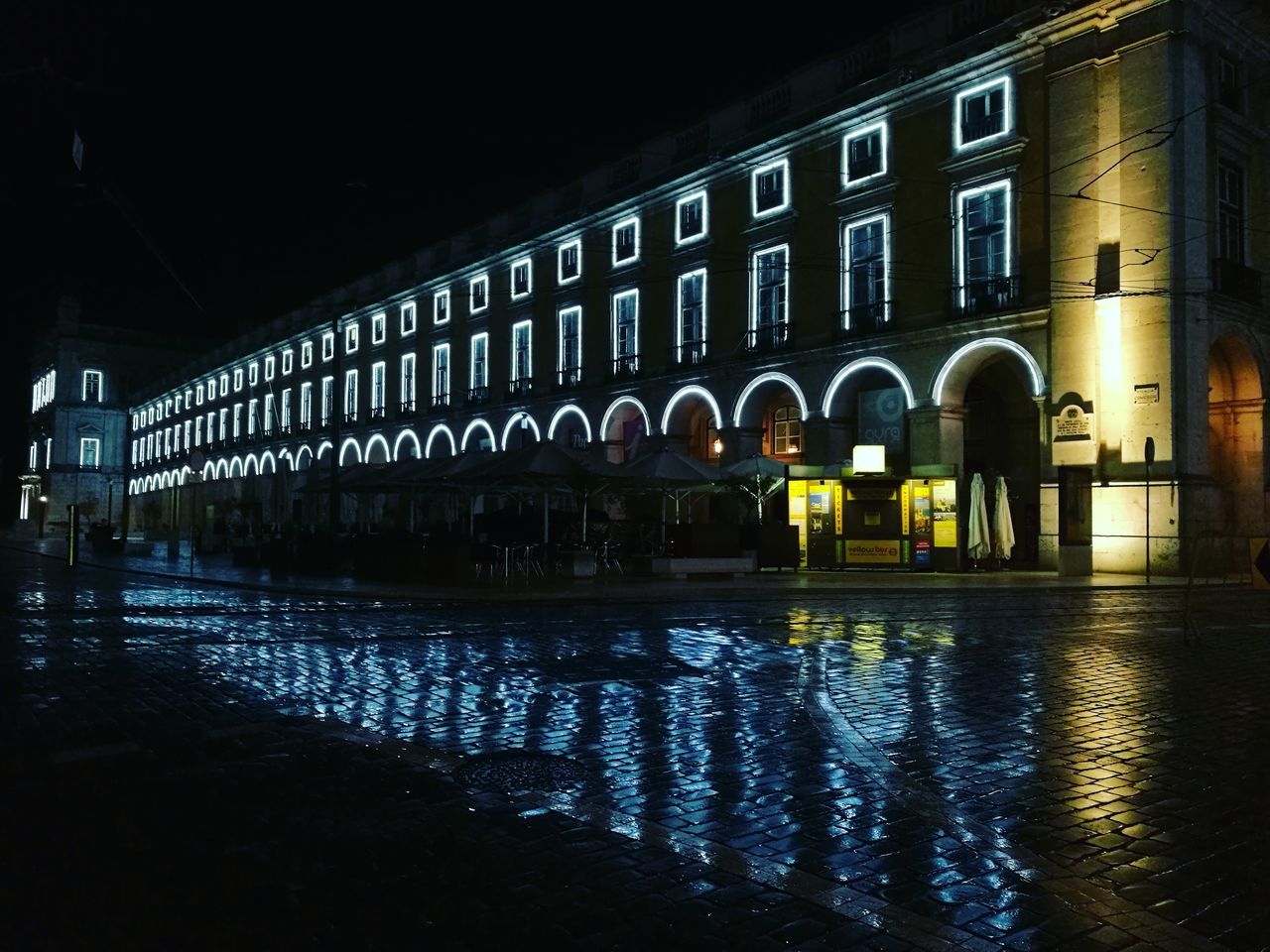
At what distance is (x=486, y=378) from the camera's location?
4781 centimetres

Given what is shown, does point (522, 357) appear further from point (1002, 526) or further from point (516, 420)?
point (1002, 526)

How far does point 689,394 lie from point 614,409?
4.30 m

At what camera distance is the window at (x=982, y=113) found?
89.8ft

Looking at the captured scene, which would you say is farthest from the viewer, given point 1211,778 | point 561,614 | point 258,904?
point 561,614

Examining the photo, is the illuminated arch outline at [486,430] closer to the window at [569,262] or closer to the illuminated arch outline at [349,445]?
the window at [569,262]

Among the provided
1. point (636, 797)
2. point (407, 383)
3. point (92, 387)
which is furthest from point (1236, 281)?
point (92, 387)

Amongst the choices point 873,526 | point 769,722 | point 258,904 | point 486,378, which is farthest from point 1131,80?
point 486,378

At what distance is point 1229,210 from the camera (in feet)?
86.8

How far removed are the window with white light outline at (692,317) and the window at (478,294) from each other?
13585 mm

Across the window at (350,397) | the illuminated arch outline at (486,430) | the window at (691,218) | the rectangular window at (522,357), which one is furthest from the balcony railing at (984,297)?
the window at (350,397)

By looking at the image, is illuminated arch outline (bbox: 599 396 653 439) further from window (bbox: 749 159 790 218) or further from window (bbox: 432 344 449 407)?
window (bbox: 432 344 449 407)

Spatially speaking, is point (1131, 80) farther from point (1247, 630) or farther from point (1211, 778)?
point (1211, 778)

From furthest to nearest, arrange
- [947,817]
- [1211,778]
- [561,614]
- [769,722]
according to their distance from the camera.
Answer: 1. [561,614]
2. [769,722]
3. [1211,778]
4. [947,817]

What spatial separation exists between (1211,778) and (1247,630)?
8563mm
